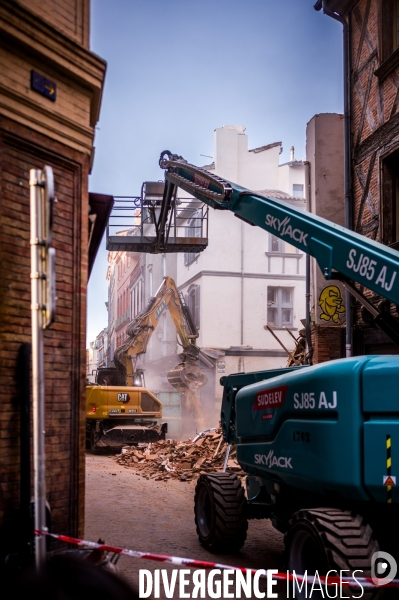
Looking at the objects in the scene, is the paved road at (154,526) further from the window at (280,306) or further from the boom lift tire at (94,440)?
the window at (280,306)

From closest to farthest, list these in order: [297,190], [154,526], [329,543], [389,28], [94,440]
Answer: [329,543] < [154,526] < [389,28] < [94,440] < [297,190]

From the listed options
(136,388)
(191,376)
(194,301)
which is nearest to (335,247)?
(136,388)

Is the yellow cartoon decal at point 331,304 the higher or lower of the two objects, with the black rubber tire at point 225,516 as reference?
higher

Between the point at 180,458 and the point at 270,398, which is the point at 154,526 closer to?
the point at 270,398

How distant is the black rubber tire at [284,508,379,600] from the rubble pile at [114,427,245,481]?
975cm

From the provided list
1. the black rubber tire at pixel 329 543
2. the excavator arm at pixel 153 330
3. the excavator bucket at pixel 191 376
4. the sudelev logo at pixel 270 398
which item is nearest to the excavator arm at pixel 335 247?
the sudelev logo at pixel 270 398

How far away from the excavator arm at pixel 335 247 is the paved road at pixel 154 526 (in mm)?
2988

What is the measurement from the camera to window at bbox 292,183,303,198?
4003cm

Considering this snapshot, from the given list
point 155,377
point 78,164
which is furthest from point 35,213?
point 155,377

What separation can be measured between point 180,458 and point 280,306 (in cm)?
1967

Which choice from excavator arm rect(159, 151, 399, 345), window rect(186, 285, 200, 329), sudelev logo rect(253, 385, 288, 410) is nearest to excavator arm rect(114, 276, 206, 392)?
window rect(186, 285, 200, 329)

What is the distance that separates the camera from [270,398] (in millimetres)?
7449

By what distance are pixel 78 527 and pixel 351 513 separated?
9.37ft

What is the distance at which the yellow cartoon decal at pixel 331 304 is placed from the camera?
16.1m
